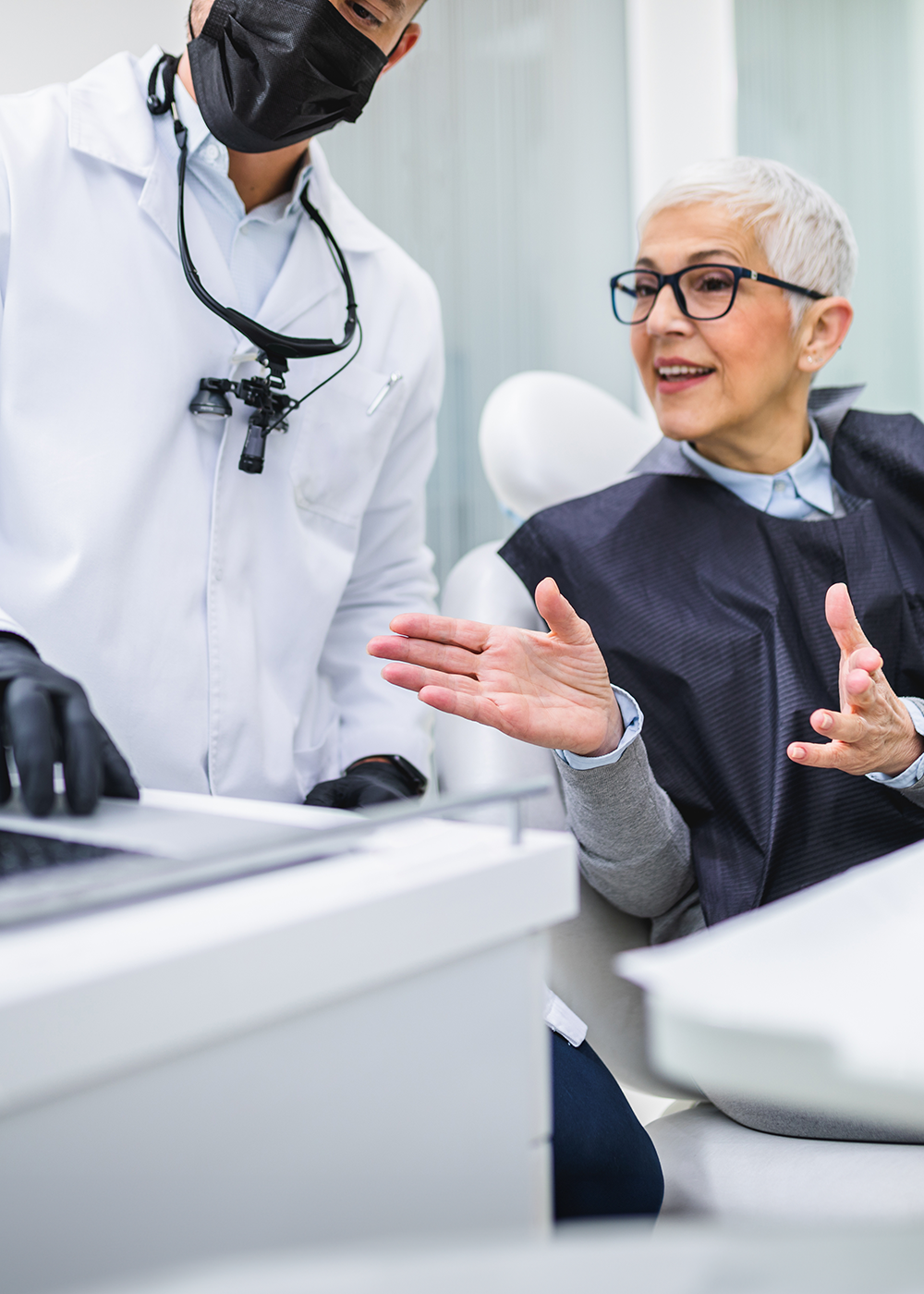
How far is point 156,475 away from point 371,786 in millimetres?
404

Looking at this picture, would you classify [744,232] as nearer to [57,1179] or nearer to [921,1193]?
[921,1193]

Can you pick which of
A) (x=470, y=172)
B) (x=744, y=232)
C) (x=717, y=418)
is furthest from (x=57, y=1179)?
(x=470, y=172)

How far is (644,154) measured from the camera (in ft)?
8.74

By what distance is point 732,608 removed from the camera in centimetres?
136

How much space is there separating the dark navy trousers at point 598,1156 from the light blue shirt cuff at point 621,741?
0.30 m

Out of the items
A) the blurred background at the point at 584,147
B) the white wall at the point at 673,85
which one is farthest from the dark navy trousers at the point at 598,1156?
the white wall at the point at 673,85

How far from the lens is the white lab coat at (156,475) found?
1.10 meters

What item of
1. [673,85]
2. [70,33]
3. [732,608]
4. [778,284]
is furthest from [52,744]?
[673,85]

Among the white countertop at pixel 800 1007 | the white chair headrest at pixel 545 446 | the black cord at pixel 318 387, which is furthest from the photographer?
the white chair headrest at pixel 545 446

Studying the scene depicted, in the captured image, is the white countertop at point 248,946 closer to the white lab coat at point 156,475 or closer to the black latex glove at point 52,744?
the black latex glove at point 52,744

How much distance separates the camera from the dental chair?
1007 mm

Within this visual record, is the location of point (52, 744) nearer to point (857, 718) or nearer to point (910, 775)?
point (857, 718)

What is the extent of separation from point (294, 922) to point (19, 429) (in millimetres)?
796

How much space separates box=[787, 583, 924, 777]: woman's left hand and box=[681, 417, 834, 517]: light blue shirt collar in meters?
0.42
